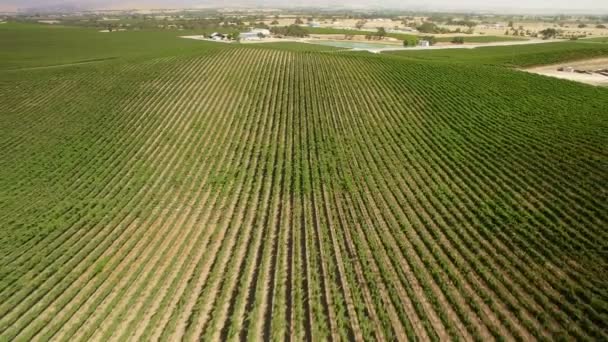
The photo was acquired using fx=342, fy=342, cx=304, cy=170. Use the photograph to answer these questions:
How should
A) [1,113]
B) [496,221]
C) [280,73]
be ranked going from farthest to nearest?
[280,73], [1,113], [496,221]

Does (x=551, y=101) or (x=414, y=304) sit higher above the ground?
(x=551, y=101)

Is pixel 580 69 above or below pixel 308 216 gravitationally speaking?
above

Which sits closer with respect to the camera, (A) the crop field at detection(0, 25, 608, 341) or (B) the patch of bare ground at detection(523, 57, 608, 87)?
(A) the crop field at detection(0, 25, 608, 341)

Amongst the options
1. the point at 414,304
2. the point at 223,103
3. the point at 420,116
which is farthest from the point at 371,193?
the point at 223,103

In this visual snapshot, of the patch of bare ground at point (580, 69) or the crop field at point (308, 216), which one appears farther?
the patch of bare ground at point (580, 69)

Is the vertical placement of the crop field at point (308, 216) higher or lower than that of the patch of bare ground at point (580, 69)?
lower

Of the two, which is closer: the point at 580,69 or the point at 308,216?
the point at 308,216

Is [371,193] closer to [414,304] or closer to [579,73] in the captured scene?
[414,304]

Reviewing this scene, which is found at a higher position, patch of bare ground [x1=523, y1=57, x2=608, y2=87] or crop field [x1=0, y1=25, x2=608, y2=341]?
A: patch of bare ground [x1=523, y1=57, x2=608, y2=87]
